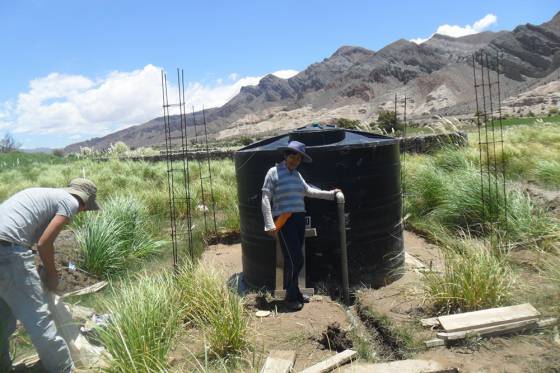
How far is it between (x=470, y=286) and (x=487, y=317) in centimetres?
44

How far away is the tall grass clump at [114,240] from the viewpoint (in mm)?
6746

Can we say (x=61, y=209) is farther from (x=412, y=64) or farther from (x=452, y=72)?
(x=412, y=64)

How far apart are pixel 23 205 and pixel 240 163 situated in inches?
105

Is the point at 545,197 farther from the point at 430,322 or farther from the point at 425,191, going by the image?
the point at 430,322

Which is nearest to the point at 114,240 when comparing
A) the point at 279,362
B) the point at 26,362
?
the point at 26,362

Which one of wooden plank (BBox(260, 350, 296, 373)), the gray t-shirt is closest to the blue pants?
wooden plank (BBox(260, 350, 296, 373))

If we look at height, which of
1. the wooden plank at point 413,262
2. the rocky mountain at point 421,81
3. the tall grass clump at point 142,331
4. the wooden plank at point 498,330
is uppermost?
the rocky mountain at point 421,81

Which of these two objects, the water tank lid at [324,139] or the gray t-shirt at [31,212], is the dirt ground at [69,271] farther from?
the water tank lid at [324,139]

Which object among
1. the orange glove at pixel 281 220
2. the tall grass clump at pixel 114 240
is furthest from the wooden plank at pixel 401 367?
the tall grass clump at pixel 114 240

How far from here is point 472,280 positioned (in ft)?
14.9

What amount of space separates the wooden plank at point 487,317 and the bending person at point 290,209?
1.46 m

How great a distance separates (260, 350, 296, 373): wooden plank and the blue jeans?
4.89ft

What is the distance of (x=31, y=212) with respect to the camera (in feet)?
12.4

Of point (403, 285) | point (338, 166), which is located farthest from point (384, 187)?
point (403, 285)
